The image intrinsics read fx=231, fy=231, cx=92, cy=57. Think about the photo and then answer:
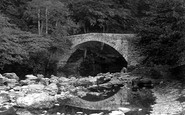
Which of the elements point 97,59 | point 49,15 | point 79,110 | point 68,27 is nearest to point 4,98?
point 79,110

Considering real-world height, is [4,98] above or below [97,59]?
above

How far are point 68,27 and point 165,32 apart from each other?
379 inches

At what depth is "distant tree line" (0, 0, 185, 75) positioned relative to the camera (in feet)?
36.9

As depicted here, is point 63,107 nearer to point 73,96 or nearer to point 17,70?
point 73,96

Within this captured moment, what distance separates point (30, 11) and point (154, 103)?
45.8ft

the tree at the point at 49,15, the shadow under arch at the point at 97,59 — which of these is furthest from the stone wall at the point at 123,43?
the shadow under arch at the point at 97,59

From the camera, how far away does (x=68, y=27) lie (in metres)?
18.9

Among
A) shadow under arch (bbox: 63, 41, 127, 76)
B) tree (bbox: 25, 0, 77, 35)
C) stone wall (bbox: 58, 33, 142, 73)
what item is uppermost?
tree (bbox: 25, 0, 77, 35)

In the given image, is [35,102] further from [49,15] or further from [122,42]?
[49,15]

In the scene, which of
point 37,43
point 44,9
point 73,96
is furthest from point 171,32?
point 44,9

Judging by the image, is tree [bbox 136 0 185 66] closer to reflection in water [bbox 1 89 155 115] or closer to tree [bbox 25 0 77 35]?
reflection in water [bbox 1 89 155 115]

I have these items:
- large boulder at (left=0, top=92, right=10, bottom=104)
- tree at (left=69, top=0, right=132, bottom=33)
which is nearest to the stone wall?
tree at (left=69, top=0, right=132, bottom=33)

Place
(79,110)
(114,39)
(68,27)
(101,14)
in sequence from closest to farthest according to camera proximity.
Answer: (79,110)
(114,39)
(68,27)
(101,14)

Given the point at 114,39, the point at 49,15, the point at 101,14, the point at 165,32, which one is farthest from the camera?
the point at 101,14
